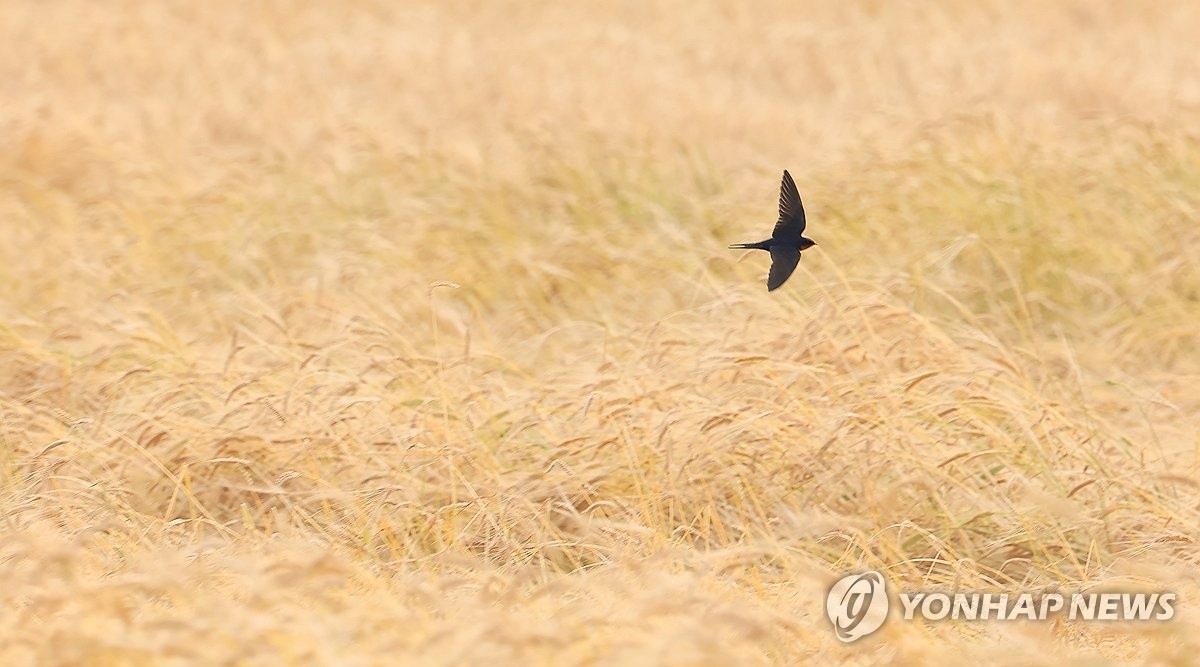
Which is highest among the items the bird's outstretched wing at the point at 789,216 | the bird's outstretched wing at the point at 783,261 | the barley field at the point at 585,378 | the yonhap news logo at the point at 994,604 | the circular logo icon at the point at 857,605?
the bird's outstretched wing at the point at 789,216

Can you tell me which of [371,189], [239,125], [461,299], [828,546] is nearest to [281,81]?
[239,125]

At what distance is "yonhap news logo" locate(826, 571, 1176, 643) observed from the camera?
2.73m

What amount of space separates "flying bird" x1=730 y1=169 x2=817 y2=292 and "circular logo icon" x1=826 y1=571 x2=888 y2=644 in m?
0.56

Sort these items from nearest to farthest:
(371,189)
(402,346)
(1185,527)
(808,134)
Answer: (1185,527) < (402,346) < (371,189) < (808,134)

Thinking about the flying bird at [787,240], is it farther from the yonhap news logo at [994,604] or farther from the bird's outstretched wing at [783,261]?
the yonhap news logo at [994,604]

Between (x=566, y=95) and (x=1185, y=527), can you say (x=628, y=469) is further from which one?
(x=566, y=95)

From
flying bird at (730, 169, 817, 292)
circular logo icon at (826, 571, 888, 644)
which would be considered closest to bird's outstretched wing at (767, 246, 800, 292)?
flying bird at (730, 169, 817, 292)

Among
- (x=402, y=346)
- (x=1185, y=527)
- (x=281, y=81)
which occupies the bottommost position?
(x=1185, y=527)

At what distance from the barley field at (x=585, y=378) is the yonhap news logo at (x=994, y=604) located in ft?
0.13

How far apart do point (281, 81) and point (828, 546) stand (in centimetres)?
775

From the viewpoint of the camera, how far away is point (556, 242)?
5.66 meters

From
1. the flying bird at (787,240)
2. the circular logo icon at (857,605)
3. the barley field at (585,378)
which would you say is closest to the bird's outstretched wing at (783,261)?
the flying bird at (787,240)

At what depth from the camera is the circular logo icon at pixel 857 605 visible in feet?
8.47

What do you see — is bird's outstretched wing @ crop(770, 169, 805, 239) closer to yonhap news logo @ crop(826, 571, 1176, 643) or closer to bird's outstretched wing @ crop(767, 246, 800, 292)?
bird's outstretched wing @ crop(767, 246, 800, 292)
